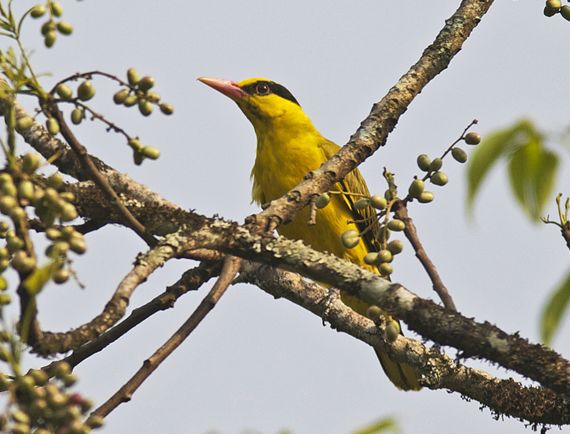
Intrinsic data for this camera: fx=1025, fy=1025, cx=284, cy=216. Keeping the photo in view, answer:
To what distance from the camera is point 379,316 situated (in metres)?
2.73

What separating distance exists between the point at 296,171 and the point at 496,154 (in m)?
4.02

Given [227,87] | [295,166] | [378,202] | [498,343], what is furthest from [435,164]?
[227,87]

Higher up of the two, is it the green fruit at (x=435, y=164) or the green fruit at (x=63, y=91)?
the green fruit at (x=435, y=164)

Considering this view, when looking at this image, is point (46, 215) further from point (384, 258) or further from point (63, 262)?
point (384, 258)

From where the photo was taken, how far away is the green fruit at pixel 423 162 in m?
2.93

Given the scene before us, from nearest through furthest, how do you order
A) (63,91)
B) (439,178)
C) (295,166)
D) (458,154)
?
1. (63,91)
2. (439,178)
3. (458,154)
4. (295,166)

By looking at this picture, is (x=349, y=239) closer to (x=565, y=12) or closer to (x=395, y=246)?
(x=395, y=246)

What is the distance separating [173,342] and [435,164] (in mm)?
890

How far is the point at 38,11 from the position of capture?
2.08 meters

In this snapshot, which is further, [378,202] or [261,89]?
Result: [261,89]

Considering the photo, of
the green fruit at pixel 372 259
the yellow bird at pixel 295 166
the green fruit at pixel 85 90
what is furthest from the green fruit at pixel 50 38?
the yellow bird at pixel 295 166

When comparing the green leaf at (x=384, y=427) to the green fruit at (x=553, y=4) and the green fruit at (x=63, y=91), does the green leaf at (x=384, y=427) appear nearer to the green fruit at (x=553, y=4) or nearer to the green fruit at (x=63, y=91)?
the green fruit at (x=63, y=91)

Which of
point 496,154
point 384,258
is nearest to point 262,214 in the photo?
point 384,258

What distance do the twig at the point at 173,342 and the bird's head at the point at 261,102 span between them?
2.82 m
